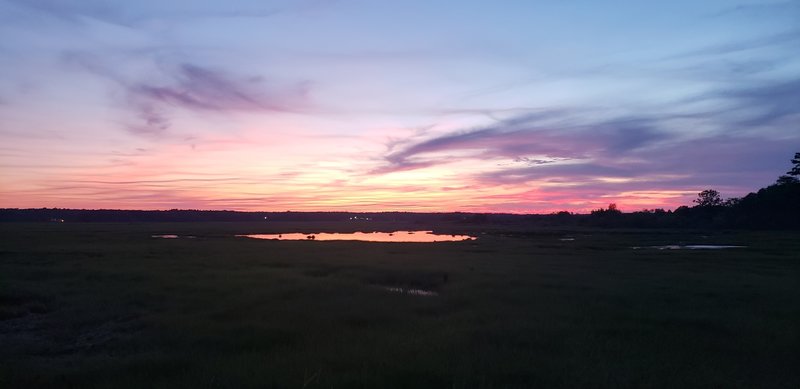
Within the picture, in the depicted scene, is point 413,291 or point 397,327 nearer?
point 397,327

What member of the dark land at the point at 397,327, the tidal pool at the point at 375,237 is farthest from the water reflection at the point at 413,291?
the tidal pool at the point at 375,237

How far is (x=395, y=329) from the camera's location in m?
12.9

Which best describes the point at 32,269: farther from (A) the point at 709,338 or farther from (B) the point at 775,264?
(B) the point at 775,264

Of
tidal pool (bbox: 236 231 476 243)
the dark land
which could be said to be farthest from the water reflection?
tidal pool (bbox: 236 231 476 243)

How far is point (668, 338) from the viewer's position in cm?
1209

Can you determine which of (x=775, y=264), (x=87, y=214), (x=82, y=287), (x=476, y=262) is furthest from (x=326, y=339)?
(x=87, y=214)

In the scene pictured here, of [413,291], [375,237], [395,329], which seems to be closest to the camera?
[395,329]

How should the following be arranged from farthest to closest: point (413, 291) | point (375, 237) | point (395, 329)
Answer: point (375, 237) → point (413, 291) → point (395, 329)

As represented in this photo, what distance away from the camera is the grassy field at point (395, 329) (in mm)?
9305

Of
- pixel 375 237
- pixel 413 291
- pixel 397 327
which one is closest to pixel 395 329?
pixel 397 327

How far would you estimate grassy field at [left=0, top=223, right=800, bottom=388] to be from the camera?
9.30 meters

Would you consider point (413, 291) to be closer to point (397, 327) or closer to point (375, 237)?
point (397, 327)

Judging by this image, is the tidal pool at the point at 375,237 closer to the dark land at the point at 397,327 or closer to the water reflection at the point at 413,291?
the dark land at the point at 397,327

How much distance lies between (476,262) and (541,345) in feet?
61.9
